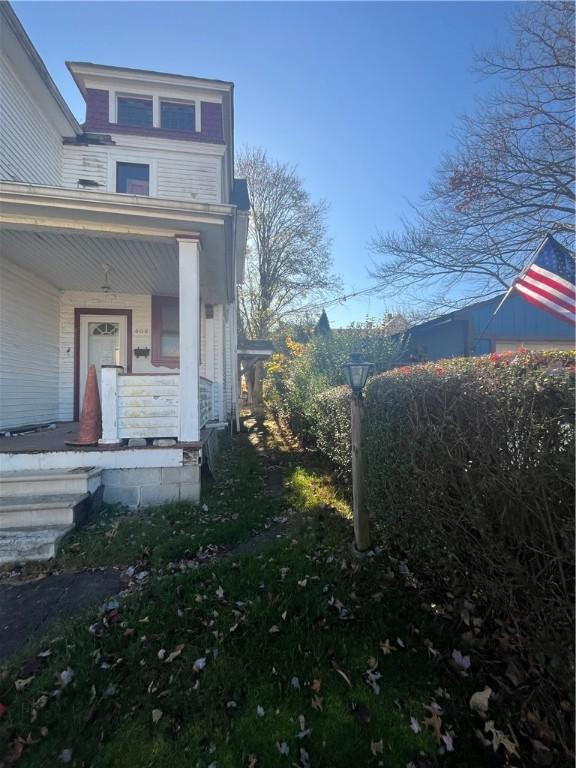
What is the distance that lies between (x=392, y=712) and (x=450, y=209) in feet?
33.7

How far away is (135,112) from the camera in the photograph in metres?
9.05

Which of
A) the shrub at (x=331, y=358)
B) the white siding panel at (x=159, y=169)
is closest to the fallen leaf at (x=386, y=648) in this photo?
the shrub at (x=331, y=358)

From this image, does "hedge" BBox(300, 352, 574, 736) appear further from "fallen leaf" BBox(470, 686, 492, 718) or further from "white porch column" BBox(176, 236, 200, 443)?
"white porch column" BBox(176, 236, 200, 443)

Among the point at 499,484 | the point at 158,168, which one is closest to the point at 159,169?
the point at 158,168

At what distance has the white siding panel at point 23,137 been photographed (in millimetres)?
6234

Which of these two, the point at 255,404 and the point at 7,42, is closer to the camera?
the point at 7,42

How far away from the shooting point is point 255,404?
77.9 feet

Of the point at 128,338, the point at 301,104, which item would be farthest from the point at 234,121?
the point at 128,338

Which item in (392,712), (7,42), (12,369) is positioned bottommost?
(392,712)

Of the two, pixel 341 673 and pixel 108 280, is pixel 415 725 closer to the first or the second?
pixel 341 673

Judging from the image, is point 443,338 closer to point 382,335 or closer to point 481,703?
point 382,335

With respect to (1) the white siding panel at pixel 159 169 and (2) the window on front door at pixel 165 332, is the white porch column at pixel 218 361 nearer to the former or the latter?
(2) the window on front door at pixel 165 332

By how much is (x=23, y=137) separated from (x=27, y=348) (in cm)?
400

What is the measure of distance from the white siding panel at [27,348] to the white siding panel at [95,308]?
0.47ft
